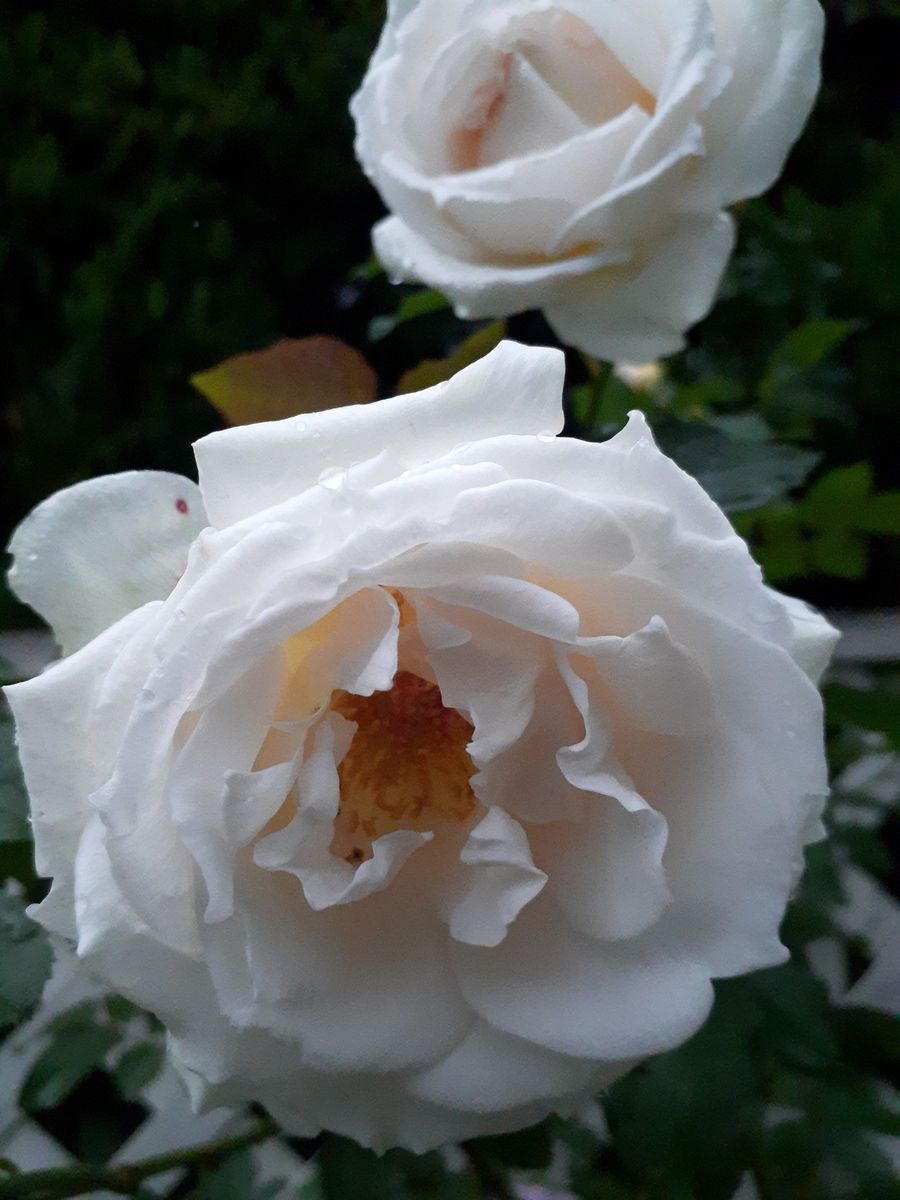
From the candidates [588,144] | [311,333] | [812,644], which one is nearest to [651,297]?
[588,144]

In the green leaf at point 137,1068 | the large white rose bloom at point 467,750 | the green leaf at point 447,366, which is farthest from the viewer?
the green leaf at point 137,1068

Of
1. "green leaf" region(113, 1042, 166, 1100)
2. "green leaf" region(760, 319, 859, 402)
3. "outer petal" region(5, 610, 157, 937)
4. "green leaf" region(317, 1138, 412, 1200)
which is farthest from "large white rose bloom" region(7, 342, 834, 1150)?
"green leaf" region(760, 319, 859, 402)

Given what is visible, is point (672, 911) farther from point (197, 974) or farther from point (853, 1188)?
point (853, 1188)

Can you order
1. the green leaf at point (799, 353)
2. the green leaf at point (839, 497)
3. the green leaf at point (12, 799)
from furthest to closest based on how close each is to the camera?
the green leaf at point (799, 353) < the green leaf at point (839, 497) < the green leaf at point (12, 799)

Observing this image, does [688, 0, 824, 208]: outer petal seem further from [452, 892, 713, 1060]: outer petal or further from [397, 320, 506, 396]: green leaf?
[452, 892, 713, 1060]: outer petal

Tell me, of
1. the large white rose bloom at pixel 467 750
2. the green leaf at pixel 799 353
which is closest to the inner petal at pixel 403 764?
the large white rose bloom at pixel 467 750

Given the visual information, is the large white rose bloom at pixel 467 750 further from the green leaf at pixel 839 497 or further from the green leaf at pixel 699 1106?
the green leaf at pixel 839 497

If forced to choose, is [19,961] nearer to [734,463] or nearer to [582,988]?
[582,988]
